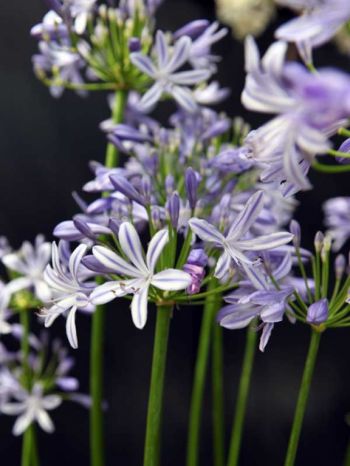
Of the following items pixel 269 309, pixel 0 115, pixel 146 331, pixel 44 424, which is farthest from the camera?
pixel 146 331

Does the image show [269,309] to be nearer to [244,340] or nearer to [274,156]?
[274,156]

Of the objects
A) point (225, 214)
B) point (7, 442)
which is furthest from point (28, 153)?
point (225, 214)

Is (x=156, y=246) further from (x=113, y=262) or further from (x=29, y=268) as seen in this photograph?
(x=29, y=268)

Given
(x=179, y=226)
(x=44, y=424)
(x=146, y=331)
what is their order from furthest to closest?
(x=146, y=331) → (x=44, y=424) → (x=179, y=226)

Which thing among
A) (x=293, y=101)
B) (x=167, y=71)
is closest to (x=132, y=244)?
(x=293, y=101)

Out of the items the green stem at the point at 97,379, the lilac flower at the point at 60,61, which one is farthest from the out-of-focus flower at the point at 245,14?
the green stem at the point at 97,379

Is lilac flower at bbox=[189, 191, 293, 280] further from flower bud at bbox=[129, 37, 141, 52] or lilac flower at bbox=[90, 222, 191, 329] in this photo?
flower bud at bbox=[129, 37, 141, 52]
